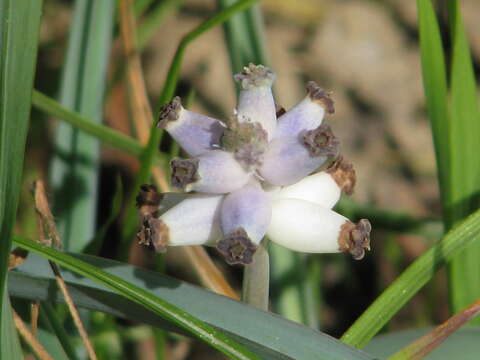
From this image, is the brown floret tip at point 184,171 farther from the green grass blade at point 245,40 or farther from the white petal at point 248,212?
the green grass blade at point 245,40

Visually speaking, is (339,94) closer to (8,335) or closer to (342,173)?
(342,173)

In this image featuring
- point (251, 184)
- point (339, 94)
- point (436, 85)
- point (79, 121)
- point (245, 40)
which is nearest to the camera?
point (251, 184)

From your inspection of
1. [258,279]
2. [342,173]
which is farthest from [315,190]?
[258,279]

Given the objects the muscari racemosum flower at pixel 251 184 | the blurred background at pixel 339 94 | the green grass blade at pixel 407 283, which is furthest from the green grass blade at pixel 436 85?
the blurred background at pixel 339 94

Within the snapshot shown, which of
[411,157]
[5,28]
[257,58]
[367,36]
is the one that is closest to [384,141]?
[411,157]

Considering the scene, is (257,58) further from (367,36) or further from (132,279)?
(367,36)

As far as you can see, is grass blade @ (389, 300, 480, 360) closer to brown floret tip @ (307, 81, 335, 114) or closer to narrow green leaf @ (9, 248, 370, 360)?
narrow green leaf @ (9, 248, 370, 360)

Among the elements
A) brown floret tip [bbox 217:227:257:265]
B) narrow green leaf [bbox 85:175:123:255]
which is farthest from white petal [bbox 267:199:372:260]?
narrow green leaf [bbox 85:175:123:255]
